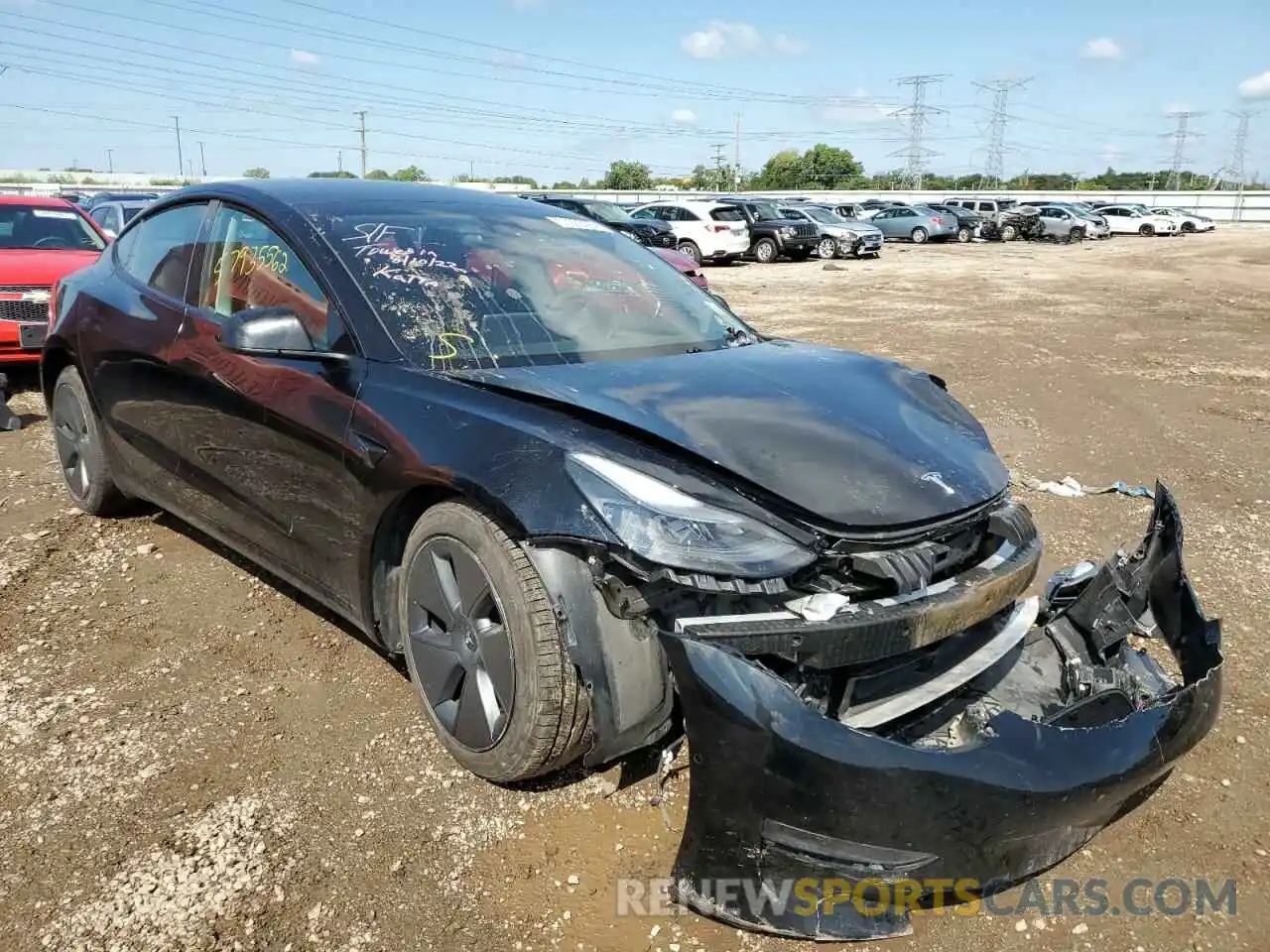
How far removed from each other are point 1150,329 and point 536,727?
1202 centimetres

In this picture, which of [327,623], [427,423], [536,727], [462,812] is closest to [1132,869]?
[536,727]

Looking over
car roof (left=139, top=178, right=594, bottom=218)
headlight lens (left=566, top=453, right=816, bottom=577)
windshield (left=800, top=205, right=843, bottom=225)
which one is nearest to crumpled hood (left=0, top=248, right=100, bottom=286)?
car roof (left=139, top=178, right=594, bottom=218)

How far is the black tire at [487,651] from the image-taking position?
2281mm

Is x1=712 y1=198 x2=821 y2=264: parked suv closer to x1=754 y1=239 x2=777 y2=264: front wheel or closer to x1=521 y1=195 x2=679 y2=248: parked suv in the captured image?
x1=754 y1=239 x2=777 y2=264: front wheel

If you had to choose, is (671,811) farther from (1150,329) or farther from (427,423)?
(1150,329)

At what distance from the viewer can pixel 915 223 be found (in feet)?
116

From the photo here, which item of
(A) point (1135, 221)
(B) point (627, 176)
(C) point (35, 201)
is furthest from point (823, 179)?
(C) point (35, 201)

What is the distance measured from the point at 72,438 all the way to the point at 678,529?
376cm

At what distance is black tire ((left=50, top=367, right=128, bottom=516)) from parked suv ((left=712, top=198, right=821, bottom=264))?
21295mm

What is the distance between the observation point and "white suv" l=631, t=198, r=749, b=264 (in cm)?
2280

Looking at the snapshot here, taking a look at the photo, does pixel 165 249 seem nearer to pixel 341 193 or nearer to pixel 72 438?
pixel 341 193

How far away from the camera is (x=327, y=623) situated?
362 centimetres

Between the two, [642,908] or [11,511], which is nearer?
[642,908]

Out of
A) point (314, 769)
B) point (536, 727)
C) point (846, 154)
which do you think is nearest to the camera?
point (536, 727)
